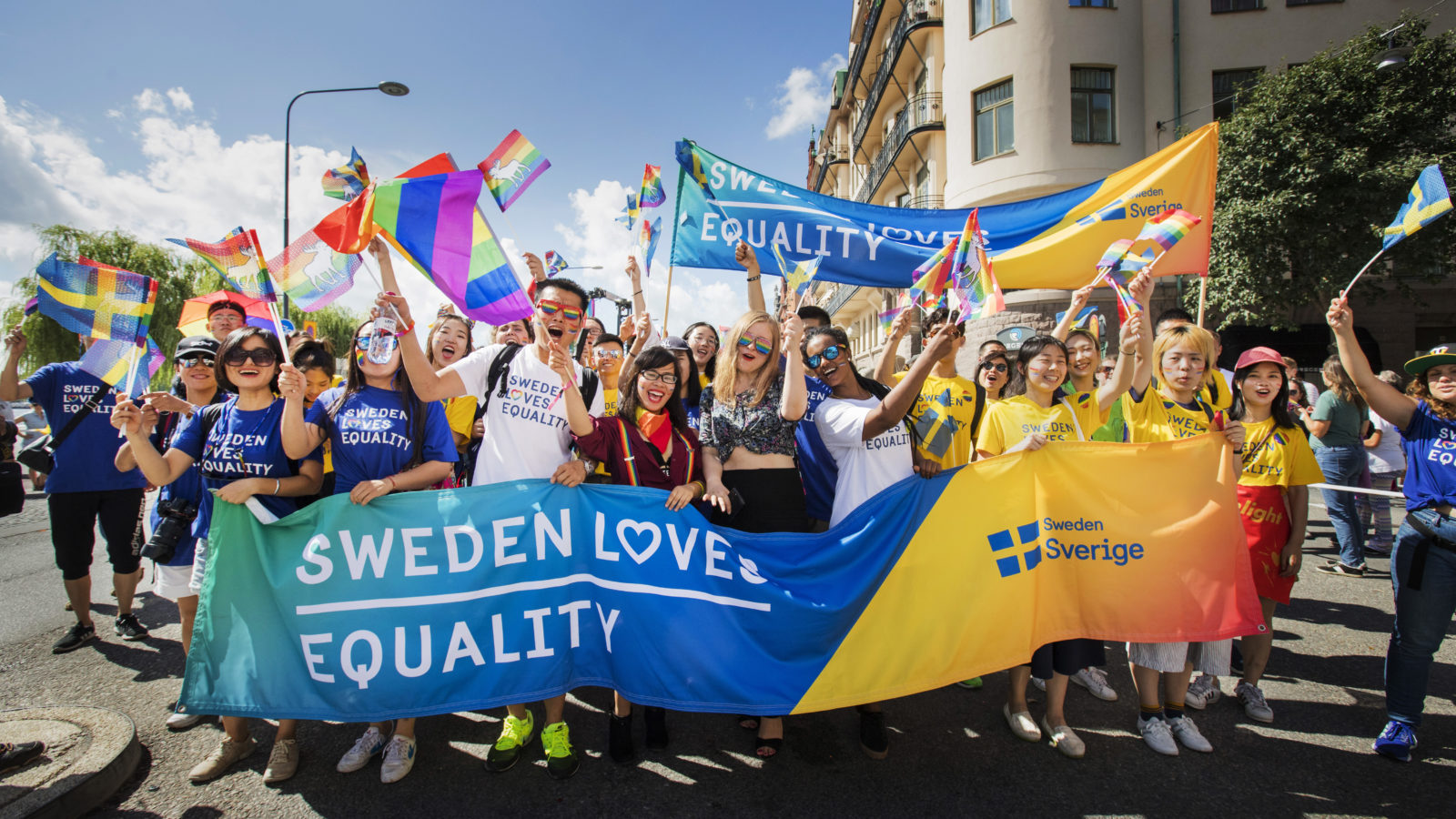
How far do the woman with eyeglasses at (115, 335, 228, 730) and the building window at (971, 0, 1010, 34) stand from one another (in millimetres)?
18624

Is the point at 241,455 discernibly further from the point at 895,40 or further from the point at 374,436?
the point at 895,40

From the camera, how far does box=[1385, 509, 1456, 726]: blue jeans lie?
9.84 ft

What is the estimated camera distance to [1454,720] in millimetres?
3350

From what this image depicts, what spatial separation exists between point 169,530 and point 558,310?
7.94 feet

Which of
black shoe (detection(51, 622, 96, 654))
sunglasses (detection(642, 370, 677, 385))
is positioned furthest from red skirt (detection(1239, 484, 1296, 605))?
black shoe (detection(51, 622, 96, 654))

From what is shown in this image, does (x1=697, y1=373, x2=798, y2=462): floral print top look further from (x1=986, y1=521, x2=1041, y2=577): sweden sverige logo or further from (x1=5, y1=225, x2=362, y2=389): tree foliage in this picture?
(x1=5, y1=225, x2=362, y2=389): tree foliage

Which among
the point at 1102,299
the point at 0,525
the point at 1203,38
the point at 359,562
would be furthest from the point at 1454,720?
the point at 1203,38

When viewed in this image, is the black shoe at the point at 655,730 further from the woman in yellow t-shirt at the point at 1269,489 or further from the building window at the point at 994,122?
the building window at the point at 994,122

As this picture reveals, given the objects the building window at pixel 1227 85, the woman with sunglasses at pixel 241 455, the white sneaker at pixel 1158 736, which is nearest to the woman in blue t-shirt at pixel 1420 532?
the white sneaker at pixel 1158 736

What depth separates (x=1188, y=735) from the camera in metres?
3.13

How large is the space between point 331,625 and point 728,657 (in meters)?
1.78

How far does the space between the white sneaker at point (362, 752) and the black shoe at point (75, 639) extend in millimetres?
2939

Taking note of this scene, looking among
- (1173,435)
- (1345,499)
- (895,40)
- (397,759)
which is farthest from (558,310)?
(895,40)

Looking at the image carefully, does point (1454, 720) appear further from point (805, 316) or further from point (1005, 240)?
point (805, 316)
